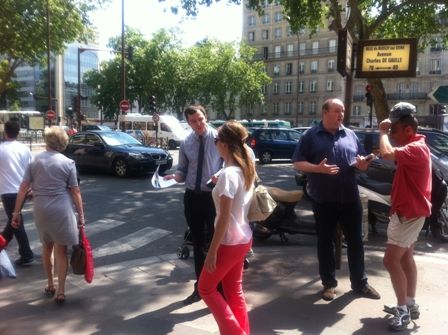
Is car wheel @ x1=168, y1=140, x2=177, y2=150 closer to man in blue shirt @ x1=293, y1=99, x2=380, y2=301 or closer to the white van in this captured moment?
the white van

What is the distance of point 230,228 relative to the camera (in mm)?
3213

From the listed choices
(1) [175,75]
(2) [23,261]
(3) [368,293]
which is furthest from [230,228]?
(1) [175,75]

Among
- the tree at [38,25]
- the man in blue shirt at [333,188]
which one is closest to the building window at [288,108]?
the tree at [38,25]

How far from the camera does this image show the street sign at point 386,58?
22.8 ft

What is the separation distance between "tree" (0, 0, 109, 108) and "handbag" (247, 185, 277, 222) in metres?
24.8

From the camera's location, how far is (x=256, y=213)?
11.3 ft

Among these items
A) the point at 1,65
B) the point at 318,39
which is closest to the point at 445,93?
the point at 1,65

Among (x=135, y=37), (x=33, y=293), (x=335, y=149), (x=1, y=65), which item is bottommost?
(x=33, y=293)

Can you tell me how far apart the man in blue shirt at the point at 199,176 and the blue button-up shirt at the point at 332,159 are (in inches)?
31.3

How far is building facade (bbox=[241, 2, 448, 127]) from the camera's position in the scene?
6612 centimetres

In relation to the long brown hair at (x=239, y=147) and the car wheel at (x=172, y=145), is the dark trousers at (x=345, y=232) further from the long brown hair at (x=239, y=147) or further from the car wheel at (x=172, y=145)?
the car wheel at (x=172, y=145)

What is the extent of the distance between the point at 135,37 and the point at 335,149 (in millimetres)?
59216

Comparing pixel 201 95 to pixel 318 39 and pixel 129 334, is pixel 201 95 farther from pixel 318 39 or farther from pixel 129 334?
pixel 129 334

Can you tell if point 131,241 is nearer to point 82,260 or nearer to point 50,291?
point 50,291
